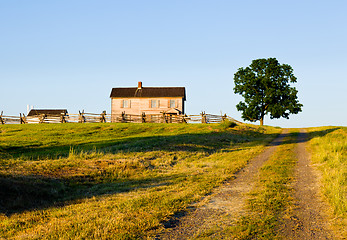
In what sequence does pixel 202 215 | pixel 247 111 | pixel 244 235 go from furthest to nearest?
pixel 247 111
pixel 202 215
pixel 244 235

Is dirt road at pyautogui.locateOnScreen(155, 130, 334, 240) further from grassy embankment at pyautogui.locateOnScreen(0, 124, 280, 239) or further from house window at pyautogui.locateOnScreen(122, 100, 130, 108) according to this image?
house window at pyautogui.locateOnScreen(122, 100, 130, 108)

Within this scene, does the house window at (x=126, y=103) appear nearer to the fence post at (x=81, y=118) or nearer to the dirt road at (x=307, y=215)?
the fence post at (x=81, y=118)

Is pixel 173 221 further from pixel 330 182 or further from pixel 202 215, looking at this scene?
pixel 330 182

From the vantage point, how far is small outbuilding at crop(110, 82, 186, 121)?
5384 centimetres

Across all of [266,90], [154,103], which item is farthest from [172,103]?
[266,90]

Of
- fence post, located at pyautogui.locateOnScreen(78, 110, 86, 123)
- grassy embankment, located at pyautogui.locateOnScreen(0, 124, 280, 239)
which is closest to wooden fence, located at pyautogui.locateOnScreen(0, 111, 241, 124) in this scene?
fence post, located at pyautogui.locateOnScreen(78, 110, 86, 123)

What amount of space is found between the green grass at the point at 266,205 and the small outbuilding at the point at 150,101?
40.9 meters

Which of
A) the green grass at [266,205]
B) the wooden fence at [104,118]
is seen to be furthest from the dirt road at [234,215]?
the wooden fence at [104,118]

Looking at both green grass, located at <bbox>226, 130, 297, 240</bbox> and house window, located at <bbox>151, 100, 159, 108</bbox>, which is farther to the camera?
house window, located at <bbox>151, 100, 159, 108</bbox>

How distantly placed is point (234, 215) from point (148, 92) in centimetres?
4902

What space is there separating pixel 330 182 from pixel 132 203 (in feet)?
20.7

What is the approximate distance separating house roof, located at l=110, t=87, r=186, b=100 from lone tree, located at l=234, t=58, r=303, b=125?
10.1 m

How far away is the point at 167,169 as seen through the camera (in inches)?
586

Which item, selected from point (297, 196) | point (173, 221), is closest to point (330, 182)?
point (297, 196)
